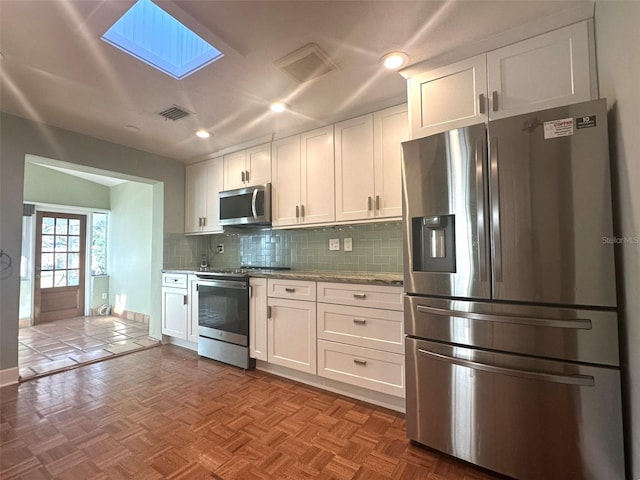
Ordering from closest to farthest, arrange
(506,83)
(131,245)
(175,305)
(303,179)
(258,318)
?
1. (506,83)
2. (258,318)
3. (303,179)
4. (175,305)
5. (131,245)

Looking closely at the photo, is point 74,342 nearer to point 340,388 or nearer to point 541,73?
point 340,388

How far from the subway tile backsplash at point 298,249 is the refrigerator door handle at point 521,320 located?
1.04 metres

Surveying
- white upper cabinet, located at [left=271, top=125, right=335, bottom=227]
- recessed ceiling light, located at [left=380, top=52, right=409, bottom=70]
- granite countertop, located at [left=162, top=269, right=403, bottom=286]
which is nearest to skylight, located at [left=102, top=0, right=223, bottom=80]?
recessed ceiling light, located at [left=380, top=52, right=409, bottom=70]

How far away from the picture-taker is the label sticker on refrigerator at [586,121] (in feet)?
4.25

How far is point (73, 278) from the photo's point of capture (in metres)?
5.26

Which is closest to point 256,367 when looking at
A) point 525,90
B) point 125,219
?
point 525,90

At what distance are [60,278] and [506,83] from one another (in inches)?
263

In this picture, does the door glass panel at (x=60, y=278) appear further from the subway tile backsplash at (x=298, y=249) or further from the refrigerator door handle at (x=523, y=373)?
the refrigerator door handle at (x=523, y=373)

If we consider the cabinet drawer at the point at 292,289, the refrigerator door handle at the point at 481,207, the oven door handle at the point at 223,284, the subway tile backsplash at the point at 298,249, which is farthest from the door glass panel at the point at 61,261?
the refrigerator door handle at the point at 481,207

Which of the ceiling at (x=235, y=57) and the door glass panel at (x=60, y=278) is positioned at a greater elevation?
the ceiling at (x=235, y=57)

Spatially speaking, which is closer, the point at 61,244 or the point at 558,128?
the point at 558,128

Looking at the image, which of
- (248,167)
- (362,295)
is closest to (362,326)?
(362,295)

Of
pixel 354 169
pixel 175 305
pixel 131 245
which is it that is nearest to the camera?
pixel 354 169

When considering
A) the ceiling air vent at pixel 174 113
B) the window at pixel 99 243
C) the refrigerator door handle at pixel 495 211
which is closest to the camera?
the refrigerator door handle at pixel 495 211
